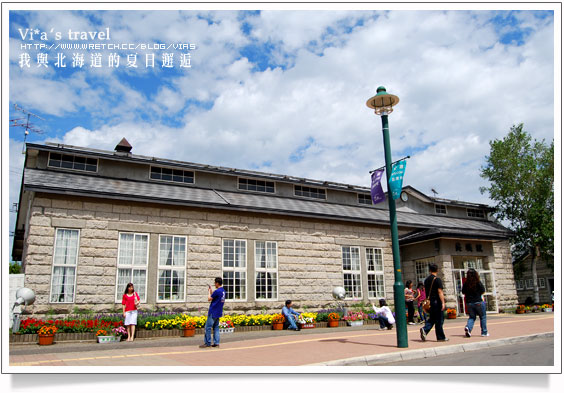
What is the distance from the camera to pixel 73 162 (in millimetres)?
16344

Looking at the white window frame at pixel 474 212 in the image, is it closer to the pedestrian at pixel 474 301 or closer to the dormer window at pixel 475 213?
the dormer window at pixel 475 213

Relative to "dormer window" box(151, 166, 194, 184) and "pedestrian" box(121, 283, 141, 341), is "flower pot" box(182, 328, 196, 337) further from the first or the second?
"dormer window" box(151, 166, 194, 184)

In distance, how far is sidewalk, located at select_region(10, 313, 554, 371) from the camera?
8172mm

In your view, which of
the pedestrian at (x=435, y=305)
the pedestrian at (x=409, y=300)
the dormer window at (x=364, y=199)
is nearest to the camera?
the pedestrian at (x=435, y=305)

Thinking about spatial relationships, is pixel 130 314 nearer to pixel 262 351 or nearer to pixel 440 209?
pixel 262 351

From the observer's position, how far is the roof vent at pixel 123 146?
19.0 m

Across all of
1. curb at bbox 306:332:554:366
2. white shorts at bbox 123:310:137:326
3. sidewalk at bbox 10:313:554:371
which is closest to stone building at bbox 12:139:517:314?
white shorts at bbox 123:310:137:326

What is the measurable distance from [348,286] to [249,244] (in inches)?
200

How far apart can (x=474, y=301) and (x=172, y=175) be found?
12501 millimetres

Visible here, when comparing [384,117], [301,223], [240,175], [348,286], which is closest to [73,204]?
[240,175]

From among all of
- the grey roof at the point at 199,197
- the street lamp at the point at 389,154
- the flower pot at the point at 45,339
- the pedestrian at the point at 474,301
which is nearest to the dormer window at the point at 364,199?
the grey roof at the point at 199,197

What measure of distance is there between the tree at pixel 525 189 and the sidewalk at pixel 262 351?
1646cm

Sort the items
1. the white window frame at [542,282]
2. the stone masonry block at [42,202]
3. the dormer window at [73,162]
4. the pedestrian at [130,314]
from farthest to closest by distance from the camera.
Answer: the white window frame at [542,282]
the dormer window at [73,162]
the stone masonry block at [42,202]
the pedestrian at [130,314]
